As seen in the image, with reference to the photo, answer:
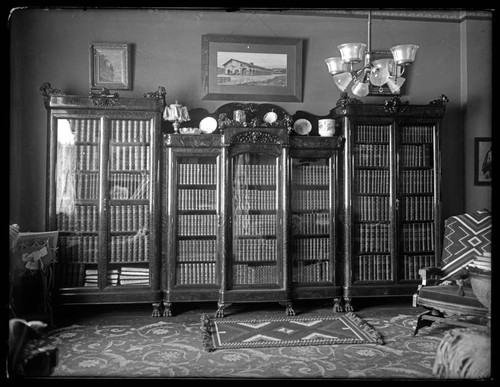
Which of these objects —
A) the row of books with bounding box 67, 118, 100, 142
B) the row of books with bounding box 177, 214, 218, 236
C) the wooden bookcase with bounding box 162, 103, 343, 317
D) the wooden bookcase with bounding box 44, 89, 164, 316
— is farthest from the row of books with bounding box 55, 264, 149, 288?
the row of books with bounding box 67, 118, 100, 142

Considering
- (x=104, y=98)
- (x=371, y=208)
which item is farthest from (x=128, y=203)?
(x=371, y=208)

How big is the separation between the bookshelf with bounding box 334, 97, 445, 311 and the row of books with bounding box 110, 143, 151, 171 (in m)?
2.09

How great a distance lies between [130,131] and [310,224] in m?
2.10

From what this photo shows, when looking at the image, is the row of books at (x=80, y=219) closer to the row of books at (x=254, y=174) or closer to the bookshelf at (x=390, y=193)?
the row of books at (x=254, y=174)

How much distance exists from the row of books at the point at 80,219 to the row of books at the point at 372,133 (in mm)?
2853

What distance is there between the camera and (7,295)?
80.5 inches

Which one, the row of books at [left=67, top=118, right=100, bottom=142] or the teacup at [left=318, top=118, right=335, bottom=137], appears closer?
the row of books at [left=67, top=118, right=100, bottom=142]

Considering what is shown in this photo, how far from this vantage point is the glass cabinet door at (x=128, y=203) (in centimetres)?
430

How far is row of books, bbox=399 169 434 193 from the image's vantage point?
4.64 m

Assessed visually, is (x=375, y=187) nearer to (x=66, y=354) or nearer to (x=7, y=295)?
(x=66, y=354)

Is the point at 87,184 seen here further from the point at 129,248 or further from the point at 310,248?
the point at 310,248

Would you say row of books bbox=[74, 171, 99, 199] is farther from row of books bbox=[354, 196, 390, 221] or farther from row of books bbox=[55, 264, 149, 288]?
row of books bbox=[354, 196, 390, 221]

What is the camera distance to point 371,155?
4613 mm
